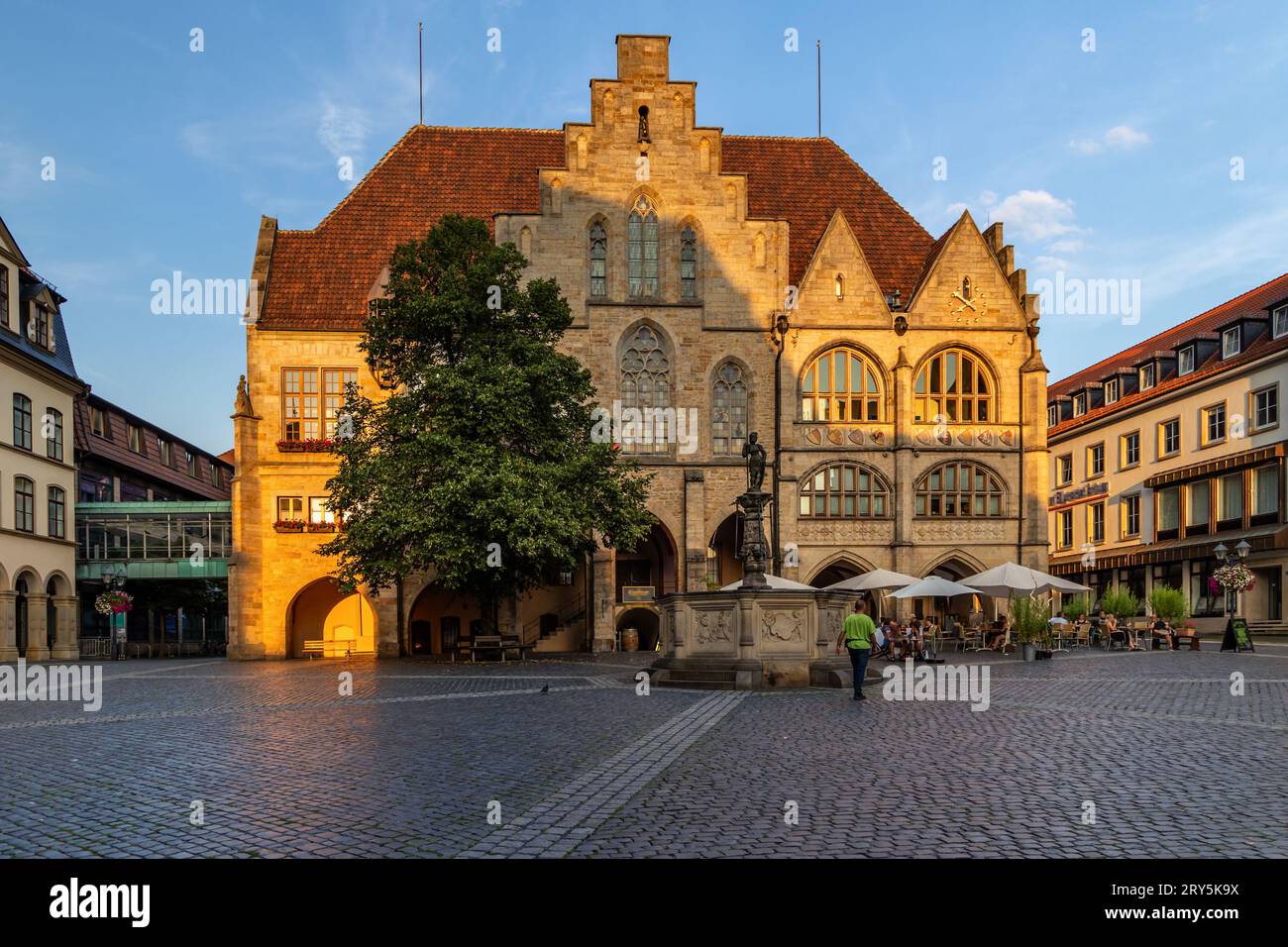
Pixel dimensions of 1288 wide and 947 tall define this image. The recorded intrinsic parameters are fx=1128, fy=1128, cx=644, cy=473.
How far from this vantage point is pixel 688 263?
42281mm

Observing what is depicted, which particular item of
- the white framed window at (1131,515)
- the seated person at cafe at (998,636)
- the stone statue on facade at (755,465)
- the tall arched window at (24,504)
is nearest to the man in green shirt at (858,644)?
the stone statue on facade at (755,465)

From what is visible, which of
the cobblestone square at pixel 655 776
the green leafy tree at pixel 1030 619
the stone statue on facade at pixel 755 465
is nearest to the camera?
the cobblestone square at pixel 655 776

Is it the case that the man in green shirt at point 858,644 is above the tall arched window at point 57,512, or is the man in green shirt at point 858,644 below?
below

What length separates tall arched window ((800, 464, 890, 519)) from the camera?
138ft

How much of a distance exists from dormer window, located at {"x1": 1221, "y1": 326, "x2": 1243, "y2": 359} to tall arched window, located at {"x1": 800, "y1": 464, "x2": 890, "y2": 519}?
18.0 metres

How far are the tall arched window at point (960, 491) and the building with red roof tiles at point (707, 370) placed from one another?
0.08m

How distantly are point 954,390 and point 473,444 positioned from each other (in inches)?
818

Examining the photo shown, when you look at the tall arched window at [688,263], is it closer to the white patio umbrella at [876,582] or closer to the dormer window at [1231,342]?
the white patio umbrella at [876,582]

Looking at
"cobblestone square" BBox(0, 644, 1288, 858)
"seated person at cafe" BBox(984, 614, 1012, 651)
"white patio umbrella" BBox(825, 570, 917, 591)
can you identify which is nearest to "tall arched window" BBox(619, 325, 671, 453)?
"white patio umbrella" BBox(825, 570, 917, 591)

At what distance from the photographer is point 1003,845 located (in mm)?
7359

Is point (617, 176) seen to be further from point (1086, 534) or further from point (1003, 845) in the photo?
point (1003, 845)

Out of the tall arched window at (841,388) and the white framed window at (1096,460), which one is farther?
the white framed window at (1096,460)

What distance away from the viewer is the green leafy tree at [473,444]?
1163 inches

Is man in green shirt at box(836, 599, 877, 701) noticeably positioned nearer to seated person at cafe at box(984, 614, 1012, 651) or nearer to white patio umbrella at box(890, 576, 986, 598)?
white patio umbrella at box(890, 576, 986, 598)
